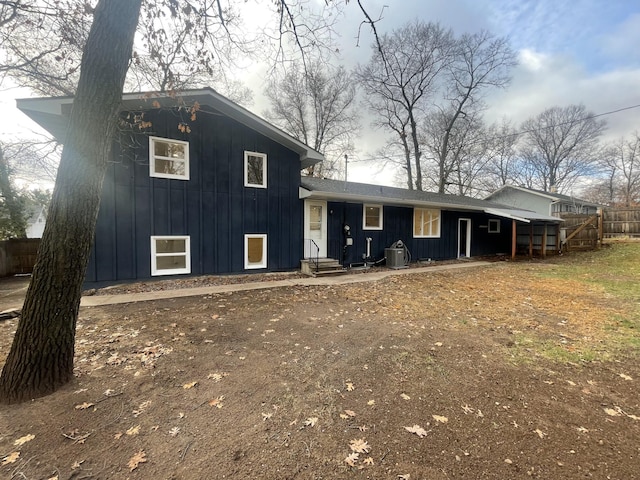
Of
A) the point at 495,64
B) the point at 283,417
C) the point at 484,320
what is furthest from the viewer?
the point at 495,64

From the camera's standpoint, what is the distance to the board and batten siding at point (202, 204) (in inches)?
290

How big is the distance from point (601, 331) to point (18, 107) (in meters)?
12.3

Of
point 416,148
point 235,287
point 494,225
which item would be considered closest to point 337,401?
point 235,287

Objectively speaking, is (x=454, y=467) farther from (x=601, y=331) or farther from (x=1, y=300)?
(x=1, y=300)

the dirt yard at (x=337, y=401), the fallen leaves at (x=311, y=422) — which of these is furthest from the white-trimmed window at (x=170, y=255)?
the fallen leaves at (x=311, y=422)

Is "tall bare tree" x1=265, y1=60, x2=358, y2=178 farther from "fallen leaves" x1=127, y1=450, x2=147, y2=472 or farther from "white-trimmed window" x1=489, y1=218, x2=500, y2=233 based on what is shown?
"fallen leaves" x1=127, y1=450, x2=147, y2=472

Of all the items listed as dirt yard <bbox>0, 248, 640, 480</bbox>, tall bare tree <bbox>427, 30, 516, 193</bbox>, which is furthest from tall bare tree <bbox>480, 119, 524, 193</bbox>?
dirt yard <bbox>0, 248, 640, 480</bbox>

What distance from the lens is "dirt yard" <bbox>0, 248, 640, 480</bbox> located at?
1.94 m

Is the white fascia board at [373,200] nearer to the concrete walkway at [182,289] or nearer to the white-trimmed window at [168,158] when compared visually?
the concrete walkway at [182,289]

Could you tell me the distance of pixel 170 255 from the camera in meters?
8.07

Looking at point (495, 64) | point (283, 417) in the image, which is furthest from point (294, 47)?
point (495, 64)

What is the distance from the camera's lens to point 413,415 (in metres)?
2.43

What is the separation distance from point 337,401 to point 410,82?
24.8m

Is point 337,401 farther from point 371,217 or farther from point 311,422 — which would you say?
point 371,217
